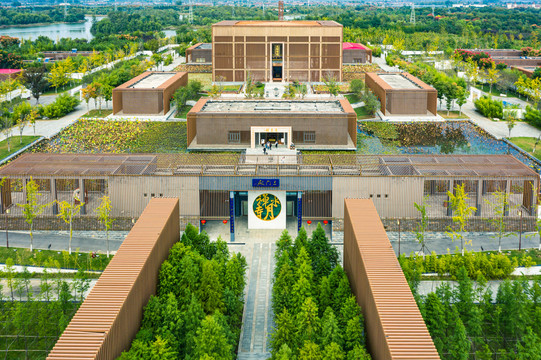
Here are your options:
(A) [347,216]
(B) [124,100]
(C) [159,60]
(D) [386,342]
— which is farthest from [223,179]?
(C) [159,60]

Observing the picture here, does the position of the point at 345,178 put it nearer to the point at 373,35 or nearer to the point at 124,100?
the point at 124,100

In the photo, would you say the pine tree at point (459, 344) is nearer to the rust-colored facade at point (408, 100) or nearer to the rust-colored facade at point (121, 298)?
the rust-colored facade at point (121, 298)

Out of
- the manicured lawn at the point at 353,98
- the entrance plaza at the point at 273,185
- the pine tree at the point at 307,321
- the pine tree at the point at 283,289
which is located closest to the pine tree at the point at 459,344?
the pine tree at the point at 307,321

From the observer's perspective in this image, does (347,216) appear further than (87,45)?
No

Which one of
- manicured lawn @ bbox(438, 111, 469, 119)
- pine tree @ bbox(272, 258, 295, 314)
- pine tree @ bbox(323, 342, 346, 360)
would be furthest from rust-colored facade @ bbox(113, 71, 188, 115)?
pine tree @ bbox(323, 342, 346, 360)

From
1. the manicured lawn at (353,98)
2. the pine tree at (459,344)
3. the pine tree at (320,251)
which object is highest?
the manicured lawn at (353,98)

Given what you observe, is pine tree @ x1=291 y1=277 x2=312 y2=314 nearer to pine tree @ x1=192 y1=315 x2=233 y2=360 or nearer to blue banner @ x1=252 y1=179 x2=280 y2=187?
pine tree @ x1=192 y1=315 x2=233 y2=360

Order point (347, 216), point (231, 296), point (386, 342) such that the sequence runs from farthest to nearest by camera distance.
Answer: point (347, 216), point (231, 296), point (386, 342)
